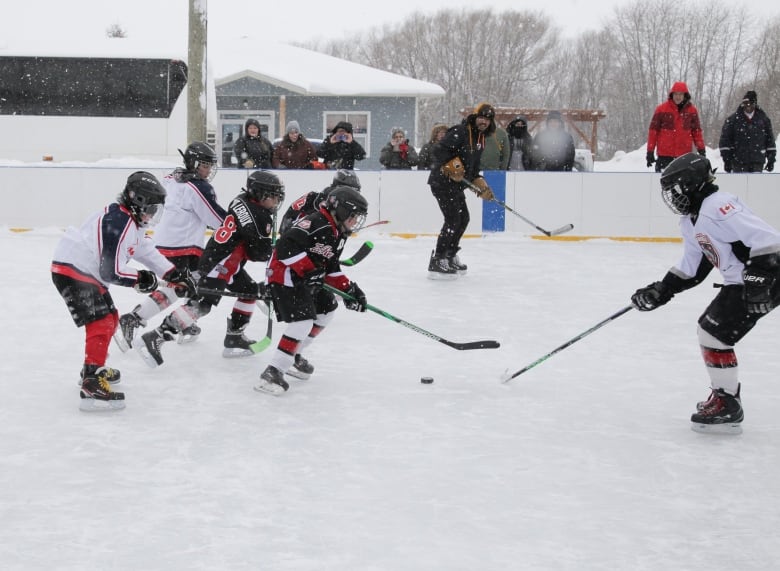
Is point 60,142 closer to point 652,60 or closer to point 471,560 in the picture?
point 471,560

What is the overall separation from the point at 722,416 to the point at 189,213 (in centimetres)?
281

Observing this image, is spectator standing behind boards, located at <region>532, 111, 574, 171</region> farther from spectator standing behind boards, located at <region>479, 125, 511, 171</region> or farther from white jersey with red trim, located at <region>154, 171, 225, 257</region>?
white jersey with red trim, located at <region>154, 171, 225, 257</region>

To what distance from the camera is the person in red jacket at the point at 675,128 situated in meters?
9.31

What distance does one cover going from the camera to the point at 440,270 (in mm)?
7359

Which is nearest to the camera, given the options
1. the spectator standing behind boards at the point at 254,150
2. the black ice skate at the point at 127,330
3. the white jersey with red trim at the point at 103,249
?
the white jersey with red trim at the point at 103,249

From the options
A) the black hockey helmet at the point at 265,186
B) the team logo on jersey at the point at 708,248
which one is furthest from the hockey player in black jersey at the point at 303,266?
→ the team logo on jersey at the point at 708,248

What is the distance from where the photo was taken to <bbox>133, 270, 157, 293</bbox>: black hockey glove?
3828mm

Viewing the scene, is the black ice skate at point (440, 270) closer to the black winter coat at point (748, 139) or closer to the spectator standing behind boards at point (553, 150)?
the spectator standing behind boards at point (553, 150)

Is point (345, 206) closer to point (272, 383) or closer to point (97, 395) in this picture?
point (272, 383)

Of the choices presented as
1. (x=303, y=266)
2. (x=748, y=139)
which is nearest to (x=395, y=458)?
(x=303, y=266)

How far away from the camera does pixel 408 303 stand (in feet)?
21.0

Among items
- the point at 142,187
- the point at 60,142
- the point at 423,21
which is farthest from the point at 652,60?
the point at 142,187

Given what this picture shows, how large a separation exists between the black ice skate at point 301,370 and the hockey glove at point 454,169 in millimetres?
3166

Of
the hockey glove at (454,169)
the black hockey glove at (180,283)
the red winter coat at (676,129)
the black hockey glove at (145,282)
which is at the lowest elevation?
the black hockey glove at (180,283)
